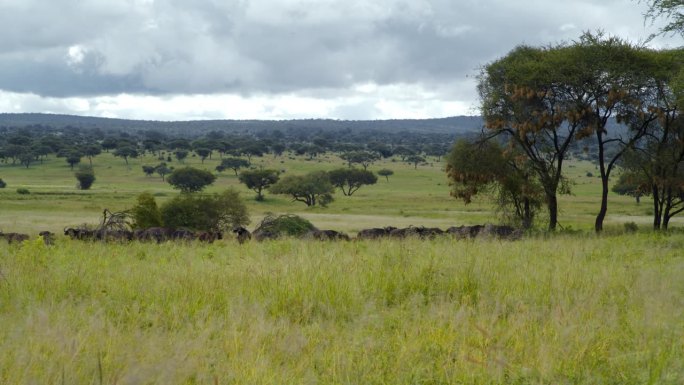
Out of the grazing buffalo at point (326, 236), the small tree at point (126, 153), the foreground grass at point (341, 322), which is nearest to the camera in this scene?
the foreground grass at point (341, 322)

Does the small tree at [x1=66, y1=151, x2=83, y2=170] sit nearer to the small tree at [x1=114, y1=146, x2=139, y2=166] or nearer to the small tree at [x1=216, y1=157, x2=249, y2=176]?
the small tree at [x1=114, y1=146, x2=139, y2=166]

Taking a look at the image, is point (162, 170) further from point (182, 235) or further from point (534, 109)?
point (182, 235)

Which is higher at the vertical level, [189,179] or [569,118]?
[569,118]

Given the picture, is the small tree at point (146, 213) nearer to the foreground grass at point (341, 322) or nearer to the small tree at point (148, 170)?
the foreground grass at point (341, 322)

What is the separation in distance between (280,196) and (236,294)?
7927cm

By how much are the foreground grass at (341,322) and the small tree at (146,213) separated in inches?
919

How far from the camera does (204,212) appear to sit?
135 ft

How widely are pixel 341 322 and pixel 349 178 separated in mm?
91053

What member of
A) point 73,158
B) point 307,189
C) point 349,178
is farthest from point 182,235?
point 73,158

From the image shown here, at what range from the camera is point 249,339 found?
208 inches

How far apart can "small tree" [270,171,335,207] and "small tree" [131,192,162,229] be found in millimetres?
41031

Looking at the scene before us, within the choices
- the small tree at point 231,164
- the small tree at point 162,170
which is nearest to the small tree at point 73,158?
the small tree at point 162,170

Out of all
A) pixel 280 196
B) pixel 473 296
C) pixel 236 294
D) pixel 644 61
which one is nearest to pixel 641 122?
pixel 644 61

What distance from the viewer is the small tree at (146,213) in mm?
32562
